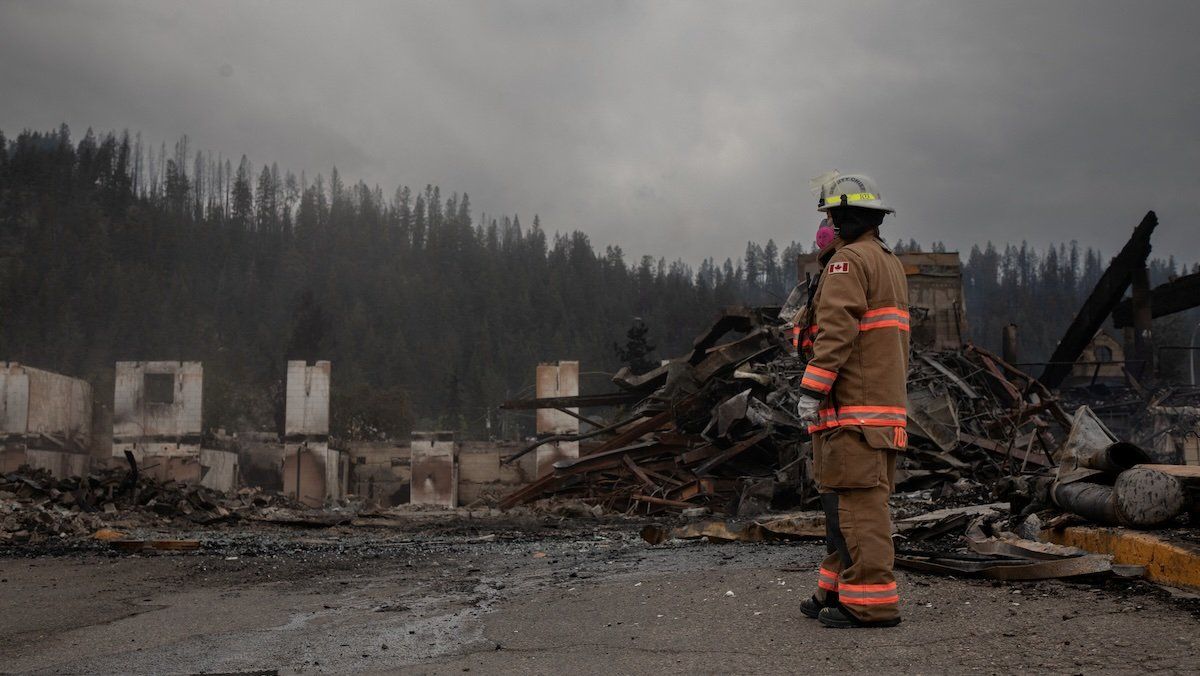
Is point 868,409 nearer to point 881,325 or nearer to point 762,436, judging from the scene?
point 881,325

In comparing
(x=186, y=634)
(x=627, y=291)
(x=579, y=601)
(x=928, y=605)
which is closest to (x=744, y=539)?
(x=579, y=601)

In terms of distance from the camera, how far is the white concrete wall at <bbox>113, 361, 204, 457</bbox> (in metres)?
28.5

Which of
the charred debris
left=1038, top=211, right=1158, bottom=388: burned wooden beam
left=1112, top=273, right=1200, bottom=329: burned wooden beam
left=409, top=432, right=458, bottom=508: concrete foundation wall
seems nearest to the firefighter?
the charred debris

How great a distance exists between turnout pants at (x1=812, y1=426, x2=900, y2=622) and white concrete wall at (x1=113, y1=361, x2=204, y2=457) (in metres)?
27.5

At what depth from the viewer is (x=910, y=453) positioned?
13031 millimetres

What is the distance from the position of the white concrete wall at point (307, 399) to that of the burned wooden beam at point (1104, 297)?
21.1 m

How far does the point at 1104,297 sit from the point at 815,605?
2422 cm

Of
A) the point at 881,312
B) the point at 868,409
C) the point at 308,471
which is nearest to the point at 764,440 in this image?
the point at 881,312

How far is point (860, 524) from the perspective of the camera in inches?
157

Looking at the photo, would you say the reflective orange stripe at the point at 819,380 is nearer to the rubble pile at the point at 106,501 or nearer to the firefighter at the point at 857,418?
the firefighter at the point at 857,418

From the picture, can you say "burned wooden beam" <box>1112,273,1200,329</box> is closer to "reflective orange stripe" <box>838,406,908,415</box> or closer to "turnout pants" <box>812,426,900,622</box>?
"reflective orange stripe" <box>838,406,908,415</box>

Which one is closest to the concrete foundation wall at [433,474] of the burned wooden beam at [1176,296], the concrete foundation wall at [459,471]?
the concrete foundation wall at [459,471]

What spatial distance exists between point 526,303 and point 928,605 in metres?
111

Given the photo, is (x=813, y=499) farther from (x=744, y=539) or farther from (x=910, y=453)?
(x=744, y=539)
